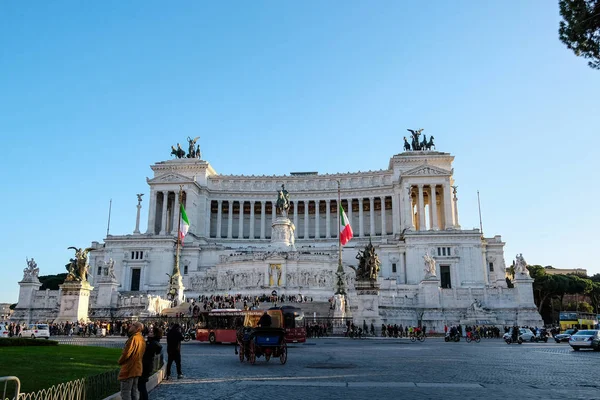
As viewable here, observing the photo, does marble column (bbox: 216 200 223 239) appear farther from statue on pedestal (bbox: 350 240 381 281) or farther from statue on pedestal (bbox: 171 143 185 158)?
statue on pedestal (bbox: 350 240 381 281)

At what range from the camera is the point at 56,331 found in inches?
1590

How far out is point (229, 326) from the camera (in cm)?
3259

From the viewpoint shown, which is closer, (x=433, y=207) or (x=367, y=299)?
(x=367, y=299)

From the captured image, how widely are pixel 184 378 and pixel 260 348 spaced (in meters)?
4.24

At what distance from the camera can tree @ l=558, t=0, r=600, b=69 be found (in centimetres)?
1612

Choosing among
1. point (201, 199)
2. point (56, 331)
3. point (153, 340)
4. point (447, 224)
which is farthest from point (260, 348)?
point (201, 199)

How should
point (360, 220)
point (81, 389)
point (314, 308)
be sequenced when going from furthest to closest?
point (360, 220) → point (314, 308) → point (81, 389)

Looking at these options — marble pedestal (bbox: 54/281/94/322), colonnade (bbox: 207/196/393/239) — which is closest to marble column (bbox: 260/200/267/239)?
colonnade (bbox: 207/196/393/239)

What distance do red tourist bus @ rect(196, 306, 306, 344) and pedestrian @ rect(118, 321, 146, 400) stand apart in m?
22.0

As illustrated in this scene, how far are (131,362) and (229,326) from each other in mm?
24403

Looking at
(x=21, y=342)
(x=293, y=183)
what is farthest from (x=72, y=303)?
(x=293, y=183)

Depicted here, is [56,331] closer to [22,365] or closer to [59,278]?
[22,365]

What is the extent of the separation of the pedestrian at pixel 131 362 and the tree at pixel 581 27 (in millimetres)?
15495

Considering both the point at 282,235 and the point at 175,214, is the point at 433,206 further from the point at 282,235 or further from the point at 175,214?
the point at 175,214
